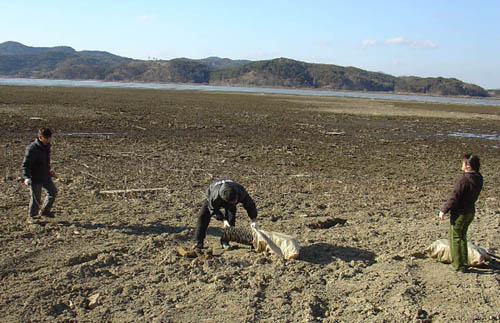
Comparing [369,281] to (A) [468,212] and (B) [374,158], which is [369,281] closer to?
(A) [468,212]

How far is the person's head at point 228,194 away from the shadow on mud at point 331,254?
125 centimetres

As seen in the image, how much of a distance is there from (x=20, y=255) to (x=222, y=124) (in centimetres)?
1836

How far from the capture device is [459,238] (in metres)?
5.90

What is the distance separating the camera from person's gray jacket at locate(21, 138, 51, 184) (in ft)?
24.3

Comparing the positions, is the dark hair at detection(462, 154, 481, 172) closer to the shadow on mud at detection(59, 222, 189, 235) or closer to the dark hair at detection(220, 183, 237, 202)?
the dark hair at detection(220, 183, 237, 202)

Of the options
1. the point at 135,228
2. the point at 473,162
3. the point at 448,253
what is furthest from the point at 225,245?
the point at 473,162

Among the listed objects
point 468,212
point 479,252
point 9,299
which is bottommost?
point 9,299

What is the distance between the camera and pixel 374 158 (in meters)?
15.9

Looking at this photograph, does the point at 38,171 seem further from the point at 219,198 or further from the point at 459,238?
the point at 459,238

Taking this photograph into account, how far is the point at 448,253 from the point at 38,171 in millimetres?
6282

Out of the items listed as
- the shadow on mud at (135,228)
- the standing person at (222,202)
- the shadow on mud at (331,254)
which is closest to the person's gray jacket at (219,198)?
the standing person at (222,202)

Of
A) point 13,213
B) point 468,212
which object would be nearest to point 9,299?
point 13,213

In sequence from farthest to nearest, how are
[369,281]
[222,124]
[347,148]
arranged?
[222,124] → [347,148] → [369,281]

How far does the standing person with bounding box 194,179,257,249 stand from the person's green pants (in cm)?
257
